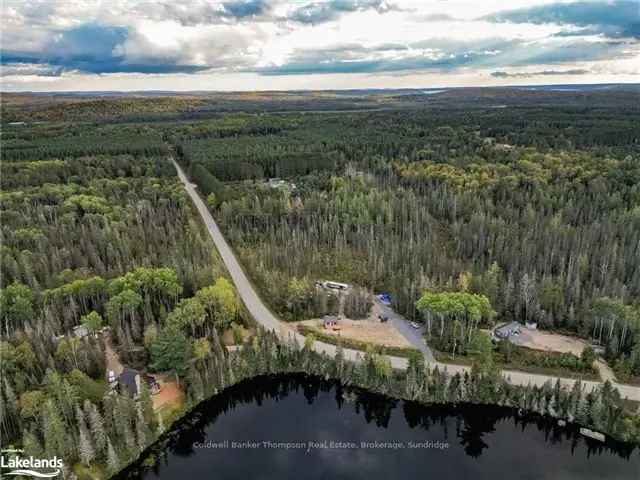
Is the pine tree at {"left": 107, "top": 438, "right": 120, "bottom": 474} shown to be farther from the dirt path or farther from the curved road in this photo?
the curved road

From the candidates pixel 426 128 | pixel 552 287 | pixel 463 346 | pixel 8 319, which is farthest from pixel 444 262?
pixel 426 128

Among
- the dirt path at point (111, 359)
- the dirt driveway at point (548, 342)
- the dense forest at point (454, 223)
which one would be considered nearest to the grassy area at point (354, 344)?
the dense forest at point (454, 223)

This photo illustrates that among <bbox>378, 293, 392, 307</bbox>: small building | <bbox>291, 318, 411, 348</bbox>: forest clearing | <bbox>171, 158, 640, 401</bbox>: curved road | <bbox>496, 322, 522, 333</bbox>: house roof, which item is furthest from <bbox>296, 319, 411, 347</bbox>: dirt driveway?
<bbox>496, 322, 522, 333</bbox>: house roof

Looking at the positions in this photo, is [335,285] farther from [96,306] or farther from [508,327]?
[96,306]

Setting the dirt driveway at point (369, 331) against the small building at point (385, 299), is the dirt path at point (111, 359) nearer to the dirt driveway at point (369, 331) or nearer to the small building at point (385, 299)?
the dirt driveway at point (369, 331)

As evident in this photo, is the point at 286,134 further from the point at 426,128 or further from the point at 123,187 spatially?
the point at 123,187

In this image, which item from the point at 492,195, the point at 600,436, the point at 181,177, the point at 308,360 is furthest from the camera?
the point at 181,177
